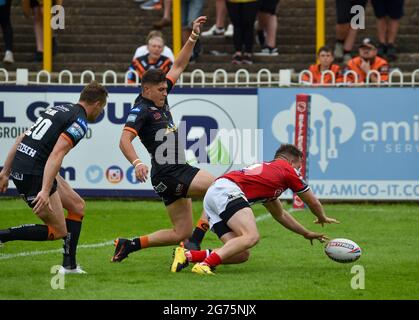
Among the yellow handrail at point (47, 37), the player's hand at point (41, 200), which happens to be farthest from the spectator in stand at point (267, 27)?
the player's hand at point (41, 200)

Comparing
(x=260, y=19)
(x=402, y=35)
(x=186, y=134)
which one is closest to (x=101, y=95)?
(x=186, y=134)

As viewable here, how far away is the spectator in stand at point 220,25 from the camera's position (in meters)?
20.8

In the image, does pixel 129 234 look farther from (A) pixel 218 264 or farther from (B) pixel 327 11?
(B) pixel 327 11

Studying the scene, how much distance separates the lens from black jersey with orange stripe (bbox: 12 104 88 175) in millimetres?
11141

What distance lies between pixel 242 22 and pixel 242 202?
8553 millimetres

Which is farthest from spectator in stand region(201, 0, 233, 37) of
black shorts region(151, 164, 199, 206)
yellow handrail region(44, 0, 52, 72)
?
black shorts region(151, 164, 199, 206)

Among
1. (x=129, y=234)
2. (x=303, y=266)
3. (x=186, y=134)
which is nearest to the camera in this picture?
(x=303, y=266)

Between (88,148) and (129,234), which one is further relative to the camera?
(88,148)

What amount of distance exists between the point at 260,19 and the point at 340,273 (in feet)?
31.8

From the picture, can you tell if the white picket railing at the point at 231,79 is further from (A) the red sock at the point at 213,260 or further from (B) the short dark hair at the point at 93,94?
(A) the red sock at the point at 213,260

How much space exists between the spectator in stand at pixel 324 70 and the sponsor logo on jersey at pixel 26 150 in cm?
733

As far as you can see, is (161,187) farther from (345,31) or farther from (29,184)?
(345,31)

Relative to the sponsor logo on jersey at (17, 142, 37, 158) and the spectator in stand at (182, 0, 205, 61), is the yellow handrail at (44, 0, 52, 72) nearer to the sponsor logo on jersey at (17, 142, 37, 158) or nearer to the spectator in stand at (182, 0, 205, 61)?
the spectator in stand at (182, 0, 205, 61)

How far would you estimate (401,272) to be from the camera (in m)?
11.7
